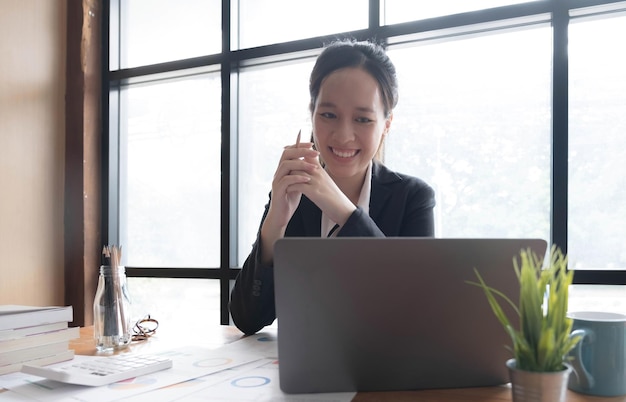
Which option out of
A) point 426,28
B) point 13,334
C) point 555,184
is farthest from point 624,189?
point 13,334

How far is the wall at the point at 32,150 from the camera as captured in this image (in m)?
2.79

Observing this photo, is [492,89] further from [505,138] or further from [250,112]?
[250,112]

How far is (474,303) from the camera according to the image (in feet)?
2.38

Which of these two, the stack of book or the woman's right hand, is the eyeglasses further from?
the woman's right hand

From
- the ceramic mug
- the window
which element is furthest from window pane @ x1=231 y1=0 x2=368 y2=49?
the ceramic mug

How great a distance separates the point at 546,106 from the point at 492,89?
221 millimetres

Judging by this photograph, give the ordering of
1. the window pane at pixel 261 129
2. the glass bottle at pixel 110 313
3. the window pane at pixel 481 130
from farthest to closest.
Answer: the window pane at pixel 261 129
the window pane at pixel 481 130
the glass bottle at pixel 110 313

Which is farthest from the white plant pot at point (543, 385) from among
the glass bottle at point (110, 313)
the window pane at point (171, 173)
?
the window pane at point (171, 173)

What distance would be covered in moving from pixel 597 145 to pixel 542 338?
181 centimetres

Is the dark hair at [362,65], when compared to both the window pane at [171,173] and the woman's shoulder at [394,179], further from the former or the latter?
the window pane at [171,173]

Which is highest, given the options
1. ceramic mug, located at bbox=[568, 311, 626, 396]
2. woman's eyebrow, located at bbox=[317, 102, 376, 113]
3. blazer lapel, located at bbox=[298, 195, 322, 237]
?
woman's eyebrow, located at bbox=[317, 102, 376, 113]

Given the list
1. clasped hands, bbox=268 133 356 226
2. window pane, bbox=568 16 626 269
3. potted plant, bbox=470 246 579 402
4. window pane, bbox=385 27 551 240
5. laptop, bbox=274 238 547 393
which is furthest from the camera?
window pane, bbox=385 27 551 240

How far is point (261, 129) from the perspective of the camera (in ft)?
9.20

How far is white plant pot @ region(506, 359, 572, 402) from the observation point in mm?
562
